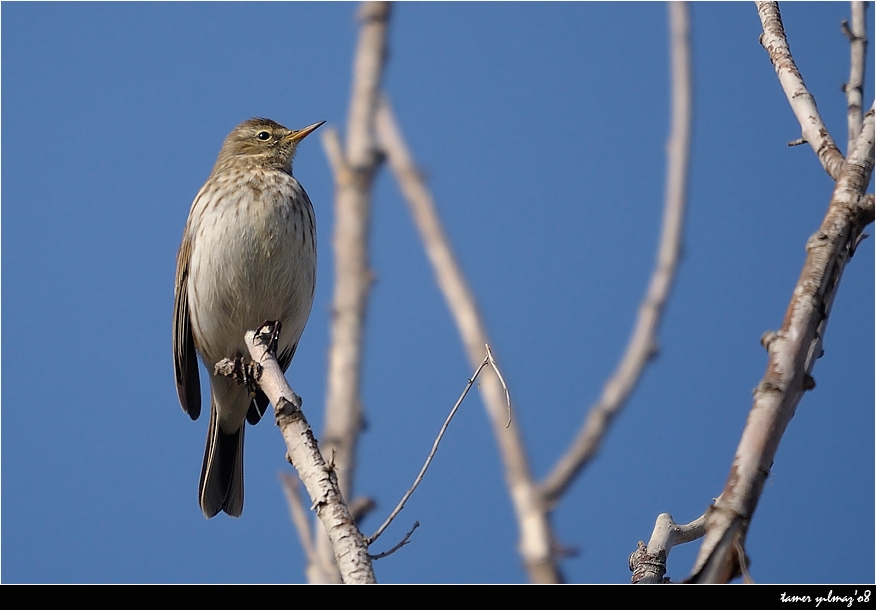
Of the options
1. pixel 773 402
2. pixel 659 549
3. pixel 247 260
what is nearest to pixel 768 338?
pixel 773 402

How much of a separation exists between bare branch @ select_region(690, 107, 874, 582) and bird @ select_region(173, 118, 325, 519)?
17.2ft

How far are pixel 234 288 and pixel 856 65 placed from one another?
485 centimetres

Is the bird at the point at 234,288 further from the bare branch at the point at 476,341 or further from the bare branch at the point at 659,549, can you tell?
the bare branch at the point at 659,549

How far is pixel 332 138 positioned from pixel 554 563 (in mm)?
4838

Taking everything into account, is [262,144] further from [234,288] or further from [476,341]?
[476,341]

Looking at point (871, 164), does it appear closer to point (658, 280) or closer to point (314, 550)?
point (658, 280)

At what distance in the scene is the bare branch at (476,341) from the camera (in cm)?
533

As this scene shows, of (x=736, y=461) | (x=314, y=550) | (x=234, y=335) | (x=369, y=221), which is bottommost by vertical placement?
(x=736, y=461)

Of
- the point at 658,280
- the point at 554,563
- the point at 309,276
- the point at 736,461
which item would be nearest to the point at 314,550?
the point at 554,563

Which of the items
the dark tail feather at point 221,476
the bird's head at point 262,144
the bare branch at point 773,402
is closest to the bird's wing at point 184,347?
the dark tail feather at point 221,476

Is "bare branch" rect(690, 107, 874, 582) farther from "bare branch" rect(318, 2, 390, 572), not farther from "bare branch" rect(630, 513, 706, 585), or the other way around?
"bare branch" rect(318, 2, 390, 572)

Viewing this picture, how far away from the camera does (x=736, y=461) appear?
94.0 inches

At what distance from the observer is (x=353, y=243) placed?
7910 mm

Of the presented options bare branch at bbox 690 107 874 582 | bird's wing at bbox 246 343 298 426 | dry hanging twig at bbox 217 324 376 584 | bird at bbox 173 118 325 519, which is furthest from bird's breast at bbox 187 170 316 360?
bare branch at bbox 690 107 874 582
